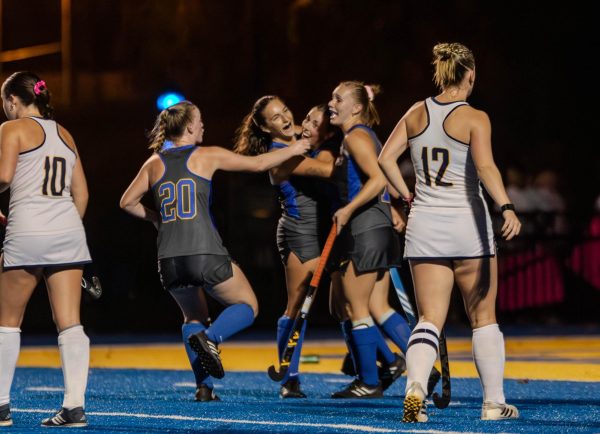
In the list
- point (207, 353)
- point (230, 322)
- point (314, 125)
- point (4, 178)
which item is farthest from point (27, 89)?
point (314, 125)

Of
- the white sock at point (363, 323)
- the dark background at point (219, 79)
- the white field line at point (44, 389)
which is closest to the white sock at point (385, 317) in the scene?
the white sock at point (363, 323)

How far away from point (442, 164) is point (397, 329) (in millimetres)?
2228

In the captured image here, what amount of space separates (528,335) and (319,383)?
223 inches

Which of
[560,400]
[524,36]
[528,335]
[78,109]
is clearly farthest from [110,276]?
[560,400]

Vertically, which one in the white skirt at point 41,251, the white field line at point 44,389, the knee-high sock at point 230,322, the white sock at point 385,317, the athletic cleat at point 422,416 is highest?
the white skirt at point 41,251

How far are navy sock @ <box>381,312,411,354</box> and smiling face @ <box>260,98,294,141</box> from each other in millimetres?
1384

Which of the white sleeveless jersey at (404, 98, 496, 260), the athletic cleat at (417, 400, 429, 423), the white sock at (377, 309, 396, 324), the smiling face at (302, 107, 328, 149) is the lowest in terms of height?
the athletic cleat at (417, 400, 429, 423)

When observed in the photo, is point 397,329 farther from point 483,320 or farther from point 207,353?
point 483,320

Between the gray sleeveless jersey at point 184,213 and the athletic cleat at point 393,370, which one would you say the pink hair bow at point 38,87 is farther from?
the athletic cleat at point 393,370

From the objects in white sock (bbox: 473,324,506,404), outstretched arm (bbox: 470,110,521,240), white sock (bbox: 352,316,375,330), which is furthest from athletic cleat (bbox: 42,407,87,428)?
outstretched arm (bbox: 470,110,521,240)

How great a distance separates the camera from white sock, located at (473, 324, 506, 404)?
745 cm

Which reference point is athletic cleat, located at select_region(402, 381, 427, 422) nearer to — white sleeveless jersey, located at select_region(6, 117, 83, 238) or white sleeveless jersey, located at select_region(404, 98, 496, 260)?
white sleeveless jersey, located at select_region(404, 98, 496, 260)

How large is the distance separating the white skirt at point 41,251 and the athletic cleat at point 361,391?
2402mm

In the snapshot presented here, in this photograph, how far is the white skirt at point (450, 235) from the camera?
730 centimetres
